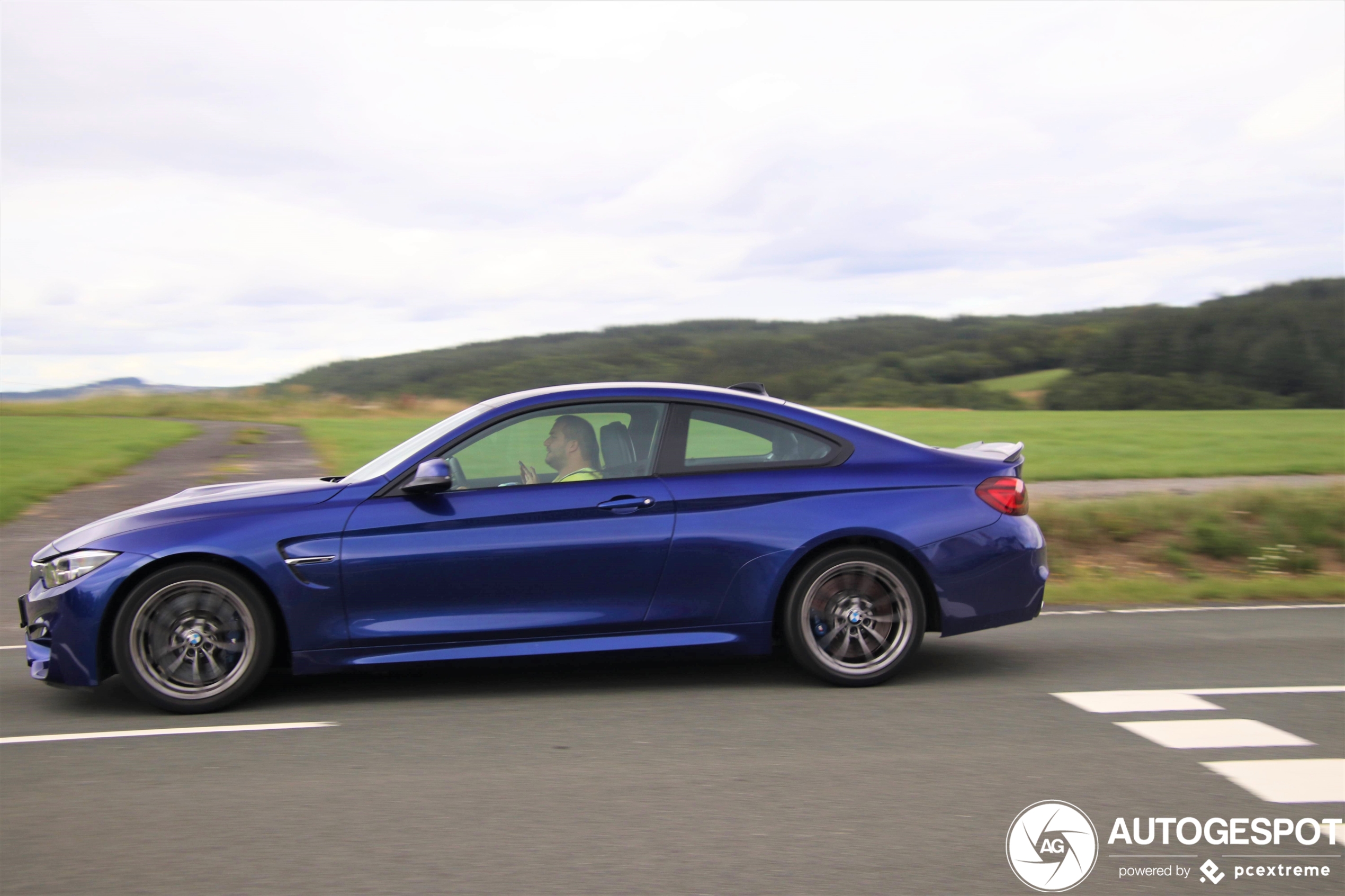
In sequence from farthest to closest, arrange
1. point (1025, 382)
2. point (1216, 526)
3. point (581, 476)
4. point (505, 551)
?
point (1025, 382) → point (1216, 526) → point (581, 476) → point (505, 551)

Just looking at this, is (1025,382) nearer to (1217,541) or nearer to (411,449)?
(1217,541)

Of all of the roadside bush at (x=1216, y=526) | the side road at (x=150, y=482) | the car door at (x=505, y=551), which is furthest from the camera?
the roadside bush at (x=1216, y=526)

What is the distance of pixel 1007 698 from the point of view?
5.68 metres

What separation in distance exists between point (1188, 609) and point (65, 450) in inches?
850

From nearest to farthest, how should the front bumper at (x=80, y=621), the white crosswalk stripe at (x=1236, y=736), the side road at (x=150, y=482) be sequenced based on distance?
the white crosswalk stripe at (x=1236, y=736) < the front bumper at (x=80, y=621) < the side road at (x=150, y=482)

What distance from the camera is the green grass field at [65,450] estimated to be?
16.1m

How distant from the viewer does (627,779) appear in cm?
443

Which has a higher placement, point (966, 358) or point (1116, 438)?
point (966, 358)

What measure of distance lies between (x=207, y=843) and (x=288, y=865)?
386 mm

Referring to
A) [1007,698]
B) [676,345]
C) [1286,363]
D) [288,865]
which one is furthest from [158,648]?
[1286,363]

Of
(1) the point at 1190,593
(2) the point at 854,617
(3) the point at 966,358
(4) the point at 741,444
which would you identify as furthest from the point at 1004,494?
(3) the point at 966,358

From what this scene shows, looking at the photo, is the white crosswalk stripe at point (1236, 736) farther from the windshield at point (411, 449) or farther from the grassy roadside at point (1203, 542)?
the grassy roadside at point (1203, 542)

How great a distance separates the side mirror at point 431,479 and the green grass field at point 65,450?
999 centimetres

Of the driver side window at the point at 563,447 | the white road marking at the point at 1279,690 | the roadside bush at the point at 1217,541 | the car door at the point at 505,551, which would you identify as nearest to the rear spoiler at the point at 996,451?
the white road marking at the point at 1279,690
